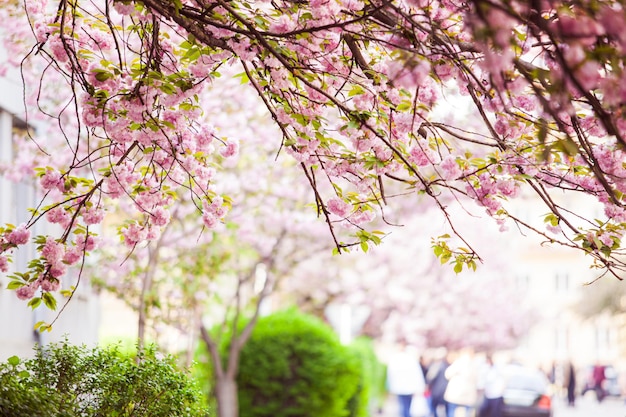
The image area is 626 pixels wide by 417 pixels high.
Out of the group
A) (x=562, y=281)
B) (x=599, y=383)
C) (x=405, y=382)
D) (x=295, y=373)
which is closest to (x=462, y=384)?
(x=405, y=382)

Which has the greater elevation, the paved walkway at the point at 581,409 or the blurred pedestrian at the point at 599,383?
the blurred pedestrian at the point at 599,383

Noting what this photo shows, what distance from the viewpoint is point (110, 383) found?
6406 mm

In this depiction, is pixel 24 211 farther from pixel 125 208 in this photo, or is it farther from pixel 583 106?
pixel 583 106

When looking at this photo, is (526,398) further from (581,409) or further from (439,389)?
(581,409)

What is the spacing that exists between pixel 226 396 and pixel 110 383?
9079mm

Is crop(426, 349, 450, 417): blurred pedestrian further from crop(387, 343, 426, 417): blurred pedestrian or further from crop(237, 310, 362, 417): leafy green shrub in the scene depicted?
crop(237, 310, 362, 417): leafy green shrub

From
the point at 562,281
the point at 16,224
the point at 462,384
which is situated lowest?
the point at 462,384

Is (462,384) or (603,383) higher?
(603,383)

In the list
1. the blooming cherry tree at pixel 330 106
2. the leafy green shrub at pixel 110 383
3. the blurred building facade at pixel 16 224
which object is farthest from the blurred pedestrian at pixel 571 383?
the leafy green shrub at pixel 110 383

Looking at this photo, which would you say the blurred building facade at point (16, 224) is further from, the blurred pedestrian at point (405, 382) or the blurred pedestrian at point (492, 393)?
the blurred pedestrian at point (492, 393)

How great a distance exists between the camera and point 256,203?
14.8m

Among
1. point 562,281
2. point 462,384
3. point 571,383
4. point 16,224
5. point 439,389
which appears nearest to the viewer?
point 16,224

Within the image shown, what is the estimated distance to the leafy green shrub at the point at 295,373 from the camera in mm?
15898

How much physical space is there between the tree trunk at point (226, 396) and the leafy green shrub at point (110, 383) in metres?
8.32
